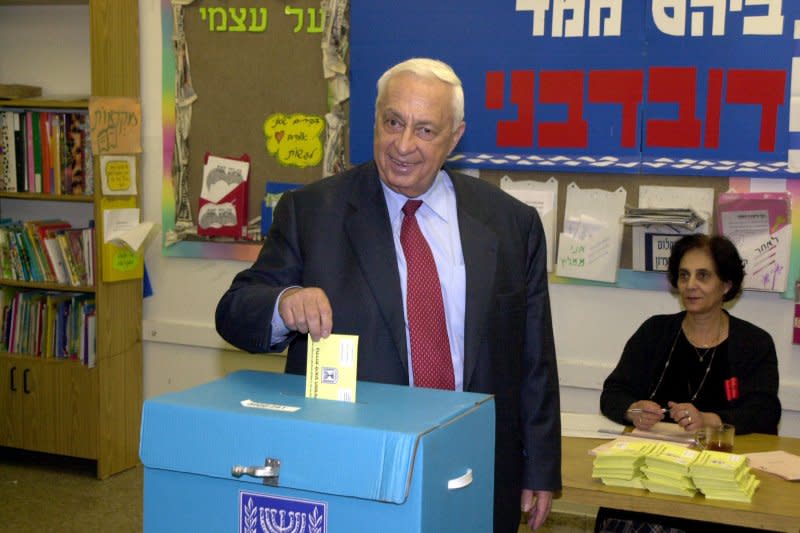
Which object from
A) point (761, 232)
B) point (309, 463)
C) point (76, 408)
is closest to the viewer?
point (309, 463)

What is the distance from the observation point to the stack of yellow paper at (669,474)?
2.44 m

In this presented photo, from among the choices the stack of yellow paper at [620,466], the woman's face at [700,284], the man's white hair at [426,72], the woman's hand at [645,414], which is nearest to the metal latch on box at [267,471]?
the man's white hair at [426,72]

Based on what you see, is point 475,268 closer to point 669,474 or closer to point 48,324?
point 669,474

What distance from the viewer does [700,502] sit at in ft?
7.84

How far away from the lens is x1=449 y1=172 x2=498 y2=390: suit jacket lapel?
1.91 meters

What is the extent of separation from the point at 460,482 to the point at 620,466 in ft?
4.16

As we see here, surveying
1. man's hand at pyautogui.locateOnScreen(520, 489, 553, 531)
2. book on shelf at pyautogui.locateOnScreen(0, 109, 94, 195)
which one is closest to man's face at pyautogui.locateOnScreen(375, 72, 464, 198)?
man's hand at pyautogui.locateOnScreen(520, 489, 553, 531)

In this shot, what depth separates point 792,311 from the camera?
3.76 meters

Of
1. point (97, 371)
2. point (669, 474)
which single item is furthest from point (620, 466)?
point (97, 371)

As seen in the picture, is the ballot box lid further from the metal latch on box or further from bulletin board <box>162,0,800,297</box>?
bulletin board <box>162,0,800,297</box>

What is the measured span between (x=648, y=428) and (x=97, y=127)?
2803mm

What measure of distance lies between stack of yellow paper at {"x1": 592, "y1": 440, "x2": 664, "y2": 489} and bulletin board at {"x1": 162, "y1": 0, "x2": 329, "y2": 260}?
2.29 m

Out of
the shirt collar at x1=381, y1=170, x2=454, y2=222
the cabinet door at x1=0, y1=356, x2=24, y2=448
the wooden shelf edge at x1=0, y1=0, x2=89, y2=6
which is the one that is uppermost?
the wooden shelf edge at x1=0, y1=0, x2=89, y2=6

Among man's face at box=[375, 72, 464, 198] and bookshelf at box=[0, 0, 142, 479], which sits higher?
man's face at box=[375, 72, 464, 198]
